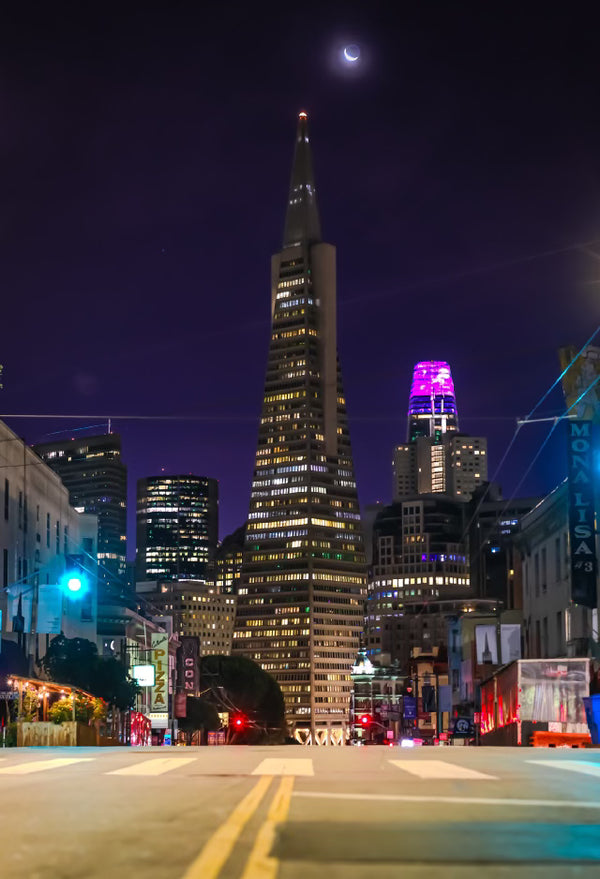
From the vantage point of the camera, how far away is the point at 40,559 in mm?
79938

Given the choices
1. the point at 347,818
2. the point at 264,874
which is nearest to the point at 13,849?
the point at 264,874

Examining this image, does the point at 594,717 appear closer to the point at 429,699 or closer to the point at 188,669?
the point at 188,669

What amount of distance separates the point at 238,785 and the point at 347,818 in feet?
10.1

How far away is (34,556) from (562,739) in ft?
151

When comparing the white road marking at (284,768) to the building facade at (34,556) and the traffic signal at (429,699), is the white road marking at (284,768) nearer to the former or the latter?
the building facade at (34,556)

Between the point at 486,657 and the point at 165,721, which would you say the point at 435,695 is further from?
the point at 486,657

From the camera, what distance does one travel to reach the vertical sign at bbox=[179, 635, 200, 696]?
132m

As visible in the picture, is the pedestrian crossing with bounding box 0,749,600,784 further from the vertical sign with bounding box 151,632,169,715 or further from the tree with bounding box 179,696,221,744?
the tree with bounding box 179,696,221,744

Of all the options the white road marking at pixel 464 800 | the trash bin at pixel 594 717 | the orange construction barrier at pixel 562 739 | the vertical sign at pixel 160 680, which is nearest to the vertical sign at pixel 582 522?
the orange construction barrier at pixel 562 739

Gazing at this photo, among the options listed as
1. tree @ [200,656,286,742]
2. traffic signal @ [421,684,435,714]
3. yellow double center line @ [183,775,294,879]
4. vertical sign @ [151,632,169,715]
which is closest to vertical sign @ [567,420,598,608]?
yellow double center line @ [183,775,294,879]

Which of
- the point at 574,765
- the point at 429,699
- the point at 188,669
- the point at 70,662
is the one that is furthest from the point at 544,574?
the point at 188,669

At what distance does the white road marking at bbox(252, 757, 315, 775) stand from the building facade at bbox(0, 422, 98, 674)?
3901 centimetres

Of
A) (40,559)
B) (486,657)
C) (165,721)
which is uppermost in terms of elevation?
(40,559)

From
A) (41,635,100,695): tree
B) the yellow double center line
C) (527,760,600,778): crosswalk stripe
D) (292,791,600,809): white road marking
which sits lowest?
(41,635,100,695): tree
